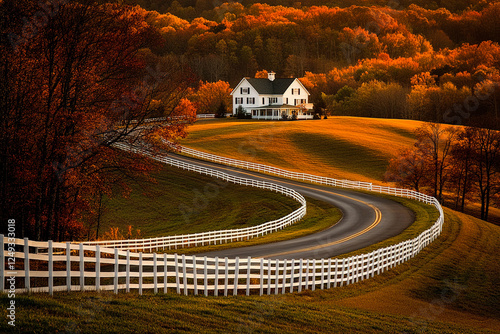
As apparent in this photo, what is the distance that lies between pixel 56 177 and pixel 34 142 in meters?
1.72

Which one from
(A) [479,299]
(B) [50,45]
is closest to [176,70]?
(B) [50,45]

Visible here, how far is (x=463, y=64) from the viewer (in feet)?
459

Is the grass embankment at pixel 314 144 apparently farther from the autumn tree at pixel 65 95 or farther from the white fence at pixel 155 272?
the autumn tree at pixel 65 95

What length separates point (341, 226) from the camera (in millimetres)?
38938

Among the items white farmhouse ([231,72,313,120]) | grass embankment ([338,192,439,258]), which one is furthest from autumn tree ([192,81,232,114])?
grass embankment ([338,192,439,258])

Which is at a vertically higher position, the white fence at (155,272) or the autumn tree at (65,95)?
the autumn tree at (65,95)

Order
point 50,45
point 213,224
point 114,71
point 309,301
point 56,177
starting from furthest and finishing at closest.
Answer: point 213,224 < point 114,71 < point 56,177 < point 50,45 < point 309,301

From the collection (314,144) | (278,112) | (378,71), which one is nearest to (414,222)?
(314,144)

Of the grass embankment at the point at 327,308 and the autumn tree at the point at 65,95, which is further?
the autumn tree at the point at 65,95

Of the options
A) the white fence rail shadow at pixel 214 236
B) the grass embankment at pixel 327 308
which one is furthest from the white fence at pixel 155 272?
the white fence rail shadow at pixel 214 236

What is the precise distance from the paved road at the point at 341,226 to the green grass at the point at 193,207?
16.6 feet

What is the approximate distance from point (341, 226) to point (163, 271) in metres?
20.9

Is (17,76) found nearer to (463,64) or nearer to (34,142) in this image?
(34,142)

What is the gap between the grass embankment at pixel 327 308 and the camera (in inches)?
445
